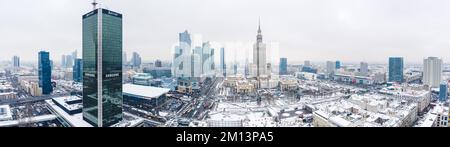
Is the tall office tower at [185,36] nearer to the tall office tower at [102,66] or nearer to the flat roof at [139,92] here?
the tall office tower at [102,66]

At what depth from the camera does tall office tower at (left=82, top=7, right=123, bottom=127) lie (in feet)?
9.75

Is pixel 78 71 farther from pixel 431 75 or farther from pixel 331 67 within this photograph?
pixel 431 75

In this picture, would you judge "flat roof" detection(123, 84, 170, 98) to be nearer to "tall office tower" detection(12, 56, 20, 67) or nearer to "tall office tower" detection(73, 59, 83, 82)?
"tall office tower" detection(73, 59, 83, 82)

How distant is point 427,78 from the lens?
2957mm

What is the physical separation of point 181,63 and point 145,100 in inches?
61.5

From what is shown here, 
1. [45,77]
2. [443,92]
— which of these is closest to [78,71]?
[45,77]

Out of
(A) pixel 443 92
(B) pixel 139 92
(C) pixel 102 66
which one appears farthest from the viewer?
(B) pixel 139 92

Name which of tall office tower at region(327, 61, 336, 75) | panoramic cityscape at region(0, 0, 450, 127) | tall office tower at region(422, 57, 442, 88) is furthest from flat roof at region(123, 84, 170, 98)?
tall office tower at region(422, 57, 442, 88)

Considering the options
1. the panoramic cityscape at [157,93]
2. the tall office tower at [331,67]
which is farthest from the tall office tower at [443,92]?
the tall office tower at [331,67]

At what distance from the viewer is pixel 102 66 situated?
302 cm

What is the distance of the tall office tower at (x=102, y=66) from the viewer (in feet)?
9.75
